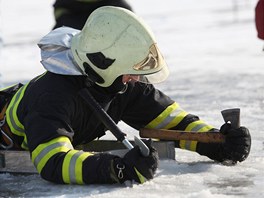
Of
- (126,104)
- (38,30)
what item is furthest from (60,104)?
(38,30)

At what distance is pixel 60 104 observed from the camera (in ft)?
12.2

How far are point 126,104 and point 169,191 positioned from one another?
859 millimetres

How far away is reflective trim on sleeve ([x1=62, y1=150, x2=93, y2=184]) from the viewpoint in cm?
358

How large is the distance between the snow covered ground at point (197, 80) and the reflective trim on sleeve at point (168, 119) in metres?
0.18

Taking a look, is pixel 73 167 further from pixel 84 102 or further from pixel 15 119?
pixel 15 119

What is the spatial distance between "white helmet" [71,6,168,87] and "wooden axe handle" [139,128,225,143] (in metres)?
0.43

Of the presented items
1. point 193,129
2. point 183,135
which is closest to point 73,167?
point 183,135

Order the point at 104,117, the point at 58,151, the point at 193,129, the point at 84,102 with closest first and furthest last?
the point at 58,151 → the point at 104,117 → the point at 84,102 → the point at 193,129

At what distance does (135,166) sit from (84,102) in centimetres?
50

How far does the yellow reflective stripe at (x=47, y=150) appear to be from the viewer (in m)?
3.61

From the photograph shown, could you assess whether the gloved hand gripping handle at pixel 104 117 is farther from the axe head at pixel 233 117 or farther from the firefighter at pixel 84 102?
the axe head at pixel 233 117

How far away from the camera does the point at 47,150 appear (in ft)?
11.9

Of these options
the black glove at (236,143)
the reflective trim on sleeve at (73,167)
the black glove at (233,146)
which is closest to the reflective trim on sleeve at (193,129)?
the black glove at (233,146)

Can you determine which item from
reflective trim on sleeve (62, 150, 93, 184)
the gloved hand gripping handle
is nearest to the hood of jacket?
the gloved hand gripping handle
